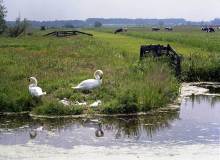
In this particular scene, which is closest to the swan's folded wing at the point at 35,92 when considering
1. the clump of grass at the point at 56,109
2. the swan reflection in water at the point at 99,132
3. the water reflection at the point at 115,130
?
the clump of grass at the point at 56,109

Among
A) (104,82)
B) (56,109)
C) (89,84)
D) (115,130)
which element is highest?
(89,84)

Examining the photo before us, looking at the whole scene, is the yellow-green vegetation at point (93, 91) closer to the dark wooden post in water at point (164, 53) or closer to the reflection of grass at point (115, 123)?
the reflection of grass at point (115, 123)

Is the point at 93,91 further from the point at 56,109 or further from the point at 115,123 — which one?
the point at 115,123

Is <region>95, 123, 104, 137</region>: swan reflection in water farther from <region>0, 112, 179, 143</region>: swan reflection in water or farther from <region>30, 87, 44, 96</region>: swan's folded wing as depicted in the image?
<region>30, 87, 44, 96</region>: swan's folded wing

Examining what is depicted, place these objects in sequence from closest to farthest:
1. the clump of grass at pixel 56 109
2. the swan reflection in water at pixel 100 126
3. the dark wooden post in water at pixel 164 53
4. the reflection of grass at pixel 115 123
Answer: the swan reflection in water at pixel 100 126 → the reflection of grass at pixel 115 123 → the clump of grass at pixel 56 109 → the dark wooden post in water at pixel 164 53

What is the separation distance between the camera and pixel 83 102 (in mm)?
18688

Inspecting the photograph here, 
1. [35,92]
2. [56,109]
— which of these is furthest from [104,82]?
[56,109]

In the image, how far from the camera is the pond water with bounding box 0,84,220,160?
1285 centimetres

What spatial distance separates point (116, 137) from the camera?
14883 mm

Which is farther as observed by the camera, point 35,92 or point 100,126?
point 35,92

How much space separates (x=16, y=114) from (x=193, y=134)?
6.02 metres

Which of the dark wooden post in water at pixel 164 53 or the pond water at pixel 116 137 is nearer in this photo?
the pond water at pixel 116 137

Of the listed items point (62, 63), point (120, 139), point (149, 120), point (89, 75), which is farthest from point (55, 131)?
point (62, 63)

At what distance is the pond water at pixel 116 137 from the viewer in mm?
12852
